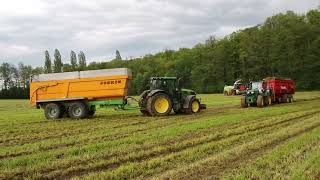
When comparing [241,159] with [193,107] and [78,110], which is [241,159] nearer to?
[78,110]

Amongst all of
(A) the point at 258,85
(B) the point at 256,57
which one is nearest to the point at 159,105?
(A) the point at 258,85

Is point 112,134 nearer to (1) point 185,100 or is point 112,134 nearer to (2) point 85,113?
(2) point 85,113

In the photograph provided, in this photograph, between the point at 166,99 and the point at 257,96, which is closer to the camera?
the point at 166,99

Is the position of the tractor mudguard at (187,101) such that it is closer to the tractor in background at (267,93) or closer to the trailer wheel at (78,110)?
the trailer wheel at (78,110)

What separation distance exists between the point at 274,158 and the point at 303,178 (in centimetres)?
190

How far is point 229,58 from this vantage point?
88.1 meters

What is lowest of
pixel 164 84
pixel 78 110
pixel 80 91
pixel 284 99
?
pixel 284 99

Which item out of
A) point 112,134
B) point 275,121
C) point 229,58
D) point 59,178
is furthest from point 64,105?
point 229,58

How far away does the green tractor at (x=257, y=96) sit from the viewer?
94.6ft

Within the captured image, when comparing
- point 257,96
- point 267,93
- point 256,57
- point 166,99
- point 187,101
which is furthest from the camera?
point 256,57

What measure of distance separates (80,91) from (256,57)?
5695 cm

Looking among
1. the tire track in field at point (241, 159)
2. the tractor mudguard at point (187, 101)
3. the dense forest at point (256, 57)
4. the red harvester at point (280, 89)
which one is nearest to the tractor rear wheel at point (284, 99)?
the red harvester at point (280, 89)

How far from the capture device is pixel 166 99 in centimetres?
2267

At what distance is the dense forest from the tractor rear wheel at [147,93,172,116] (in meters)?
32.8
